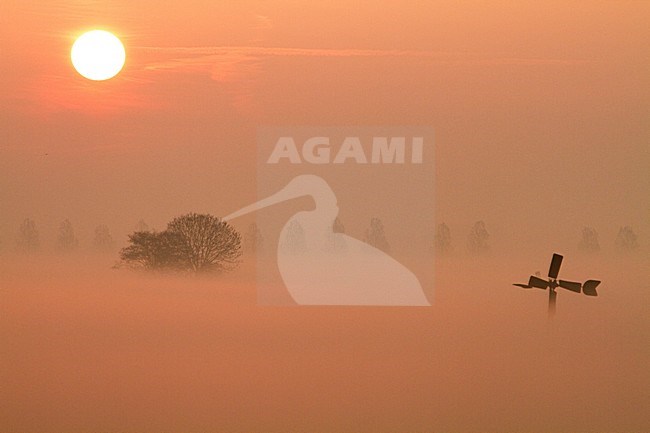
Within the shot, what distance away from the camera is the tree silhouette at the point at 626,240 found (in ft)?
16.8

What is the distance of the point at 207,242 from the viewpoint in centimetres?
507

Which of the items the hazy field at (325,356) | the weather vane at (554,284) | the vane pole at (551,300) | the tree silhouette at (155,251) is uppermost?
the tree silhouette at (155,251)

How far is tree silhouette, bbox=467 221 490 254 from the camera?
5125mm

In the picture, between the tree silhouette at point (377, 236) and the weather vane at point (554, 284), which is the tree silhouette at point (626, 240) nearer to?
the weather vane at point (554, 284)

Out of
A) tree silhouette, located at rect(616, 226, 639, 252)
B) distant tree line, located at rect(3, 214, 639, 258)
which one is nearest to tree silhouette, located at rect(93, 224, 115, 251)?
distant tree line, located at rect(3, 214, 639, 258)

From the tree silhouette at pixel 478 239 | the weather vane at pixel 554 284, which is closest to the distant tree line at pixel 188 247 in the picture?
the tree silhouette at pixel 478 239

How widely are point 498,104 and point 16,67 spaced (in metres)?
2.35

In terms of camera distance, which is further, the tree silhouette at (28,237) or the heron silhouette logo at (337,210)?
the tree silhouette at (28,237)

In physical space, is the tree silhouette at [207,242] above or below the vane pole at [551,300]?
above

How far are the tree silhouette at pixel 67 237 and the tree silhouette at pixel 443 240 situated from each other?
1771 mm

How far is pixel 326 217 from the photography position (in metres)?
5.06

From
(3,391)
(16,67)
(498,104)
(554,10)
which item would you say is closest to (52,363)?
(3,391)

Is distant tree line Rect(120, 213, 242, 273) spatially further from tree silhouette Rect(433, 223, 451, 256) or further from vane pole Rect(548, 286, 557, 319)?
vane pole Rect(548, 286, 557, 319)

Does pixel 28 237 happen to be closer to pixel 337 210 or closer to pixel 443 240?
pixel 337 210
